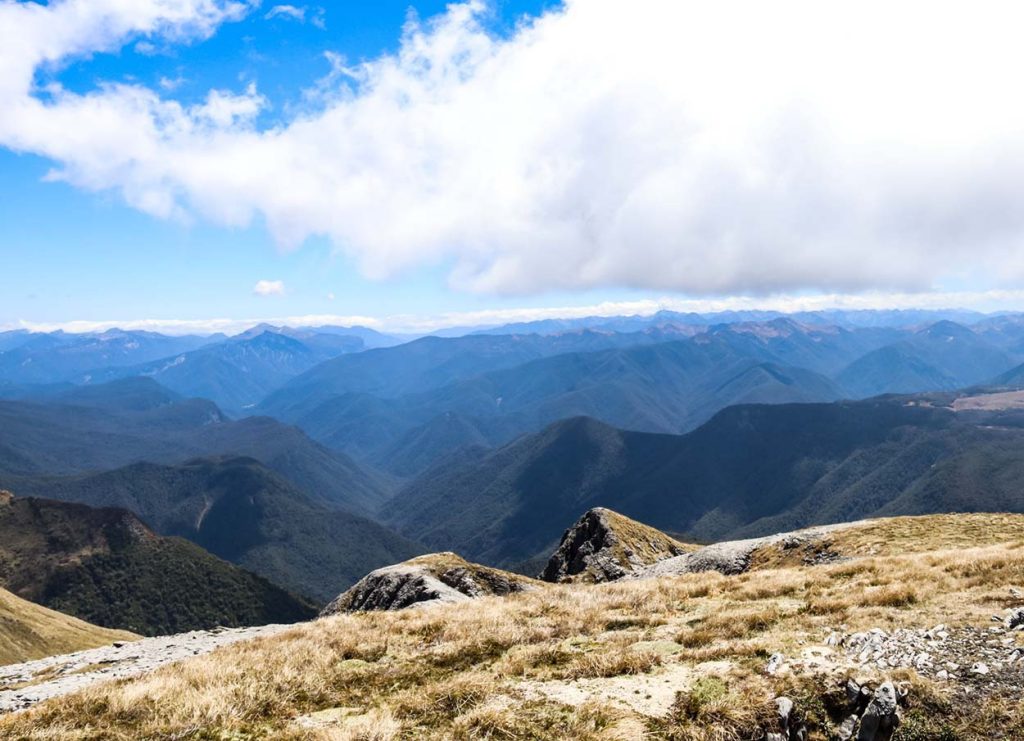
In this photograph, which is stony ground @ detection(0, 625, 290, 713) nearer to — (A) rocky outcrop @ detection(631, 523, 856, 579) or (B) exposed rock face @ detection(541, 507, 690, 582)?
(A) rocky outcrop @ detection(631, 523, 856, 579)

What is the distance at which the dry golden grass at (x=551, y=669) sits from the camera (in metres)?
9.86

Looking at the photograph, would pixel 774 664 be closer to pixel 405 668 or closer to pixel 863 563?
pixel 405 668

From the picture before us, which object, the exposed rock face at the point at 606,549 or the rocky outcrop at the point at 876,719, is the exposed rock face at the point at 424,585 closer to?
the exposed rock face at the point at 606,549

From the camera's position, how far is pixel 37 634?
121m

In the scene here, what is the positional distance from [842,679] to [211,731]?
12.4 metres

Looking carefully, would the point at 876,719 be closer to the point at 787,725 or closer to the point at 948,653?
the point at 787,725

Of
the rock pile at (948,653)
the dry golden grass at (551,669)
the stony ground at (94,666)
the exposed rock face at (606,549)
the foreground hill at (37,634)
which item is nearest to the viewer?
the dry golden grass at (551,669)

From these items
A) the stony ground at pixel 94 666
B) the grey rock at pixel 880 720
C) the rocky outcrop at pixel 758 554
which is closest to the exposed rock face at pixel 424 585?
the stony ground at pixel 94 666

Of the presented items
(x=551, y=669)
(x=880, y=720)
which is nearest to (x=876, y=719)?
(x=880, y=720)

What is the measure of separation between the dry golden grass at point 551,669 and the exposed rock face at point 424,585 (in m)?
15.6

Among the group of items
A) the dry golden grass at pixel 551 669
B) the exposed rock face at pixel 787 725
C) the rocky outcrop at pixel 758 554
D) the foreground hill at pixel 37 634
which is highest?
the exposed rock face at pixel 787 725

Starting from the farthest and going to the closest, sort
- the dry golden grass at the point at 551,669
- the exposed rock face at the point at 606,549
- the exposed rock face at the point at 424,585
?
the exposed rock face at the point at 606,549
the exposed rock face at the point at 424,585
the dry golden grass at the point at 551,669

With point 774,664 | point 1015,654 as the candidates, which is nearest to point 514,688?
point 774,664

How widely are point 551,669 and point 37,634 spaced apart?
16200 cm
